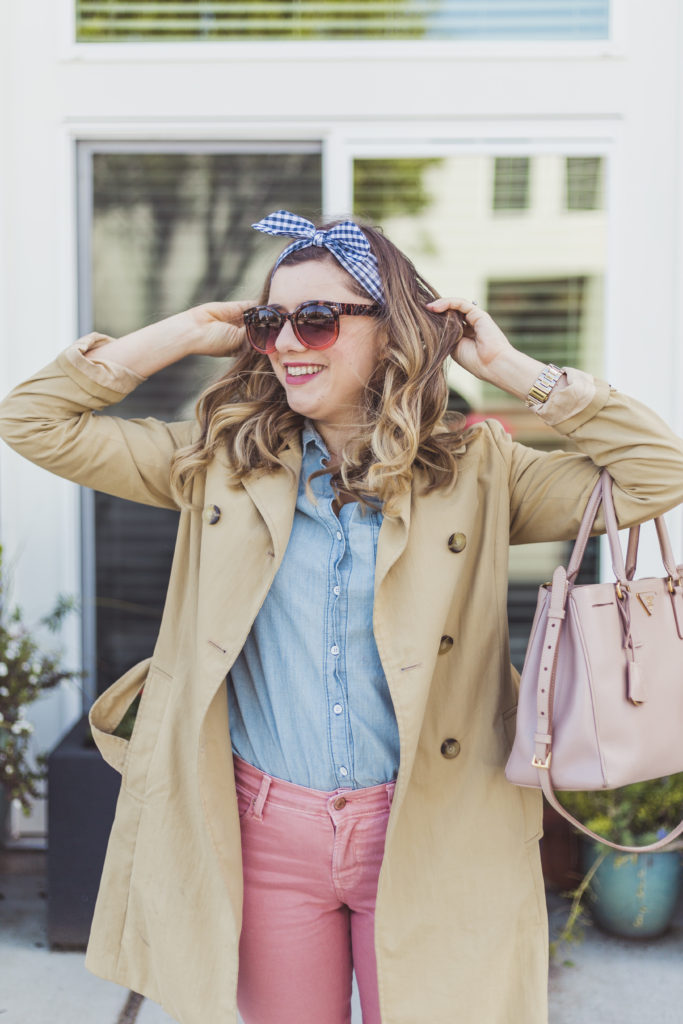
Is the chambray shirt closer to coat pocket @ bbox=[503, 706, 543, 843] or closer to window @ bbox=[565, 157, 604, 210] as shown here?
coat pocket @ bbox=[503, 706, 543, 843]

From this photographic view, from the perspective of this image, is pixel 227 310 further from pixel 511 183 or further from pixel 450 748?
pixel 511 183

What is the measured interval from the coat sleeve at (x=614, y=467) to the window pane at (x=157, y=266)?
2230 mm

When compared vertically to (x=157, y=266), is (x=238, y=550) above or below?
below

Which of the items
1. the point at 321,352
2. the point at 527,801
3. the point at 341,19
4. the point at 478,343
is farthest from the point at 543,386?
the point at 341,19

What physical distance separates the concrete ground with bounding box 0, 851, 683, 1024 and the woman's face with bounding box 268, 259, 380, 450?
196 cm

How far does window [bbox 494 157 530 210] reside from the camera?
3.56 m

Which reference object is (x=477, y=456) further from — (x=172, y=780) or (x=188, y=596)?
(x=172, y=780)

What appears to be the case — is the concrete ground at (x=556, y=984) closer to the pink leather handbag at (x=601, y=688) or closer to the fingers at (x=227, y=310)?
the pink leather handbag at (x=601, y=688)

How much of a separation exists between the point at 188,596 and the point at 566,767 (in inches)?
30.0

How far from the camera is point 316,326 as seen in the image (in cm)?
175

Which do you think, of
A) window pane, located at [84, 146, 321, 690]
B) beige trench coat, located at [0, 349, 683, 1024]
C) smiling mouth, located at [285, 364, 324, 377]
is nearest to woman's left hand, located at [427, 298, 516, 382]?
beige trench coat, located at [0, 349, 683, 1024]

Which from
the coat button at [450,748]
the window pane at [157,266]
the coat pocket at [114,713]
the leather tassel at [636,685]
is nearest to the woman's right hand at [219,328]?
the coat pocket at [114,713]

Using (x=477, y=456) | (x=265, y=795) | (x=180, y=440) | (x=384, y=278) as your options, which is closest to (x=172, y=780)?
(x=265, y=795)

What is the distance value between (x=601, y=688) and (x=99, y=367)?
3.58ft
